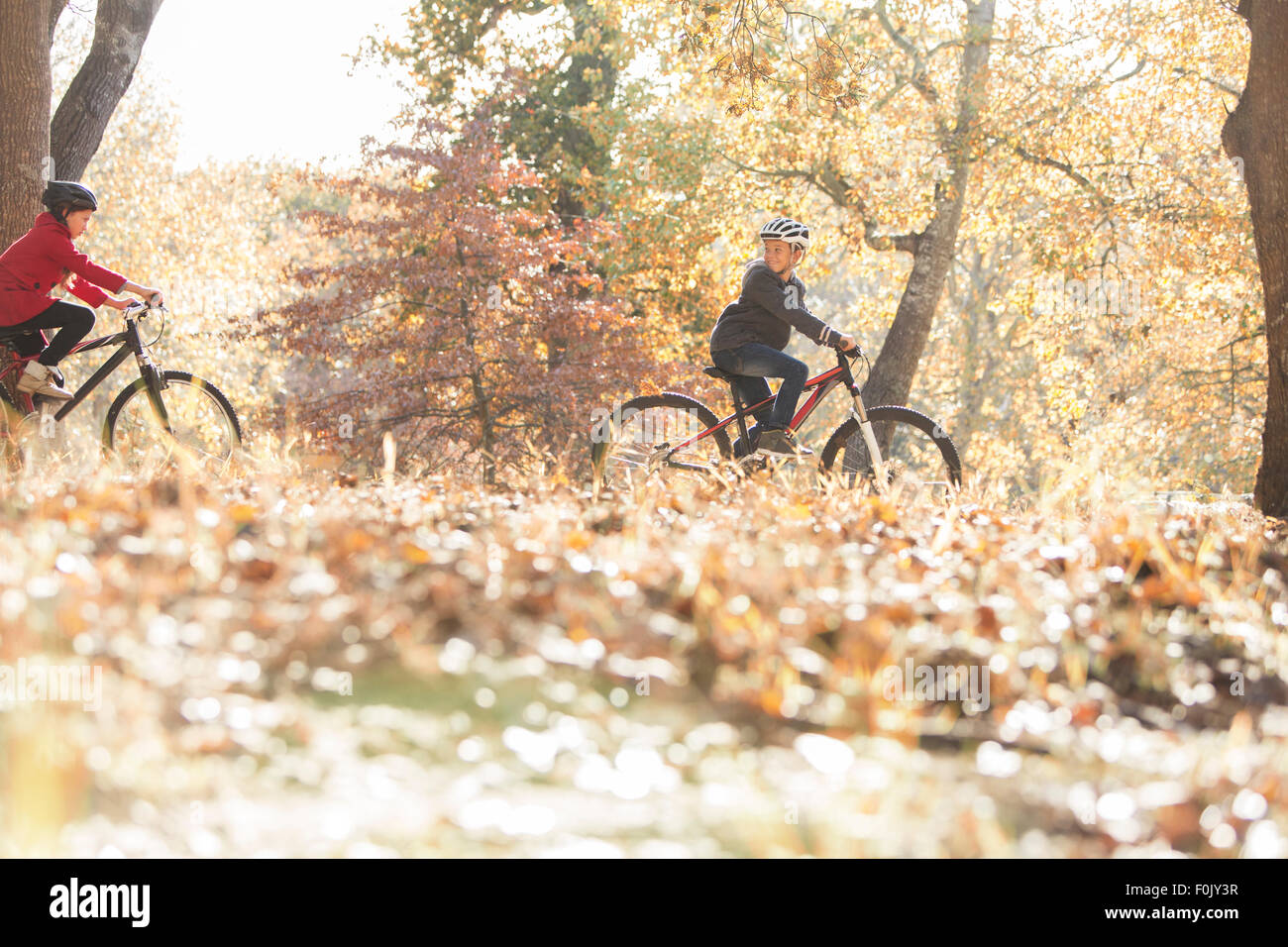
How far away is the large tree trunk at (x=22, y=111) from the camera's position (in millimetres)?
7797

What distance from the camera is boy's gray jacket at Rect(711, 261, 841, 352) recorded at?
659 cm

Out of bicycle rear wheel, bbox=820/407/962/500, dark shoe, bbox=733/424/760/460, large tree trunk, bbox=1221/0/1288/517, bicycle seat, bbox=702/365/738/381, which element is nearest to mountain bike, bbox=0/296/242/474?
bicycle seat, bbox=702/365/738/381

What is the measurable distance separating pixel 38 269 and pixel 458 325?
6150mm

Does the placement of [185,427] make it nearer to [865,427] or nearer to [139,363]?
[139,363]

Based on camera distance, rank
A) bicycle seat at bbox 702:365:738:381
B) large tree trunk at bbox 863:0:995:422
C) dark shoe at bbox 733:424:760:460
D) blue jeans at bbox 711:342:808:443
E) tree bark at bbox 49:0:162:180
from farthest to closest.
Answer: large tree trunk at bbox 863:0:995:422 → tree bark at bbox 49:0:162:180 → bicycle seat at bbox 702:365:738:381 → dark shoe at bbox 733:424:760:460 → blue jeans at bbox 711:342:808:443

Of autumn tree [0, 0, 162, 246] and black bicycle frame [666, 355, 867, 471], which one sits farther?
autumn tree [0, 0, 162, 246]

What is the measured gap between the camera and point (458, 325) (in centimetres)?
1257

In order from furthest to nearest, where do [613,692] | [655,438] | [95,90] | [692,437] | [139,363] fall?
1. [95,90]
2. [655,438]
3. [692,437]
4. [139,363]
5. [613,692]

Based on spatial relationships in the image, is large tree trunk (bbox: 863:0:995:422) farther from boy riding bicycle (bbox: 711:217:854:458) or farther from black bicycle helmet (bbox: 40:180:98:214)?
black bicycle helmet (bbox: 40:180:98:214)

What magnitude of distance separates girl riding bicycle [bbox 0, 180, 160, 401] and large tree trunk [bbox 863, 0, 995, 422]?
9.32 m

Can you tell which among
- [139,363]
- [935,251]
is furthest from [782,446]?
[935,251]
